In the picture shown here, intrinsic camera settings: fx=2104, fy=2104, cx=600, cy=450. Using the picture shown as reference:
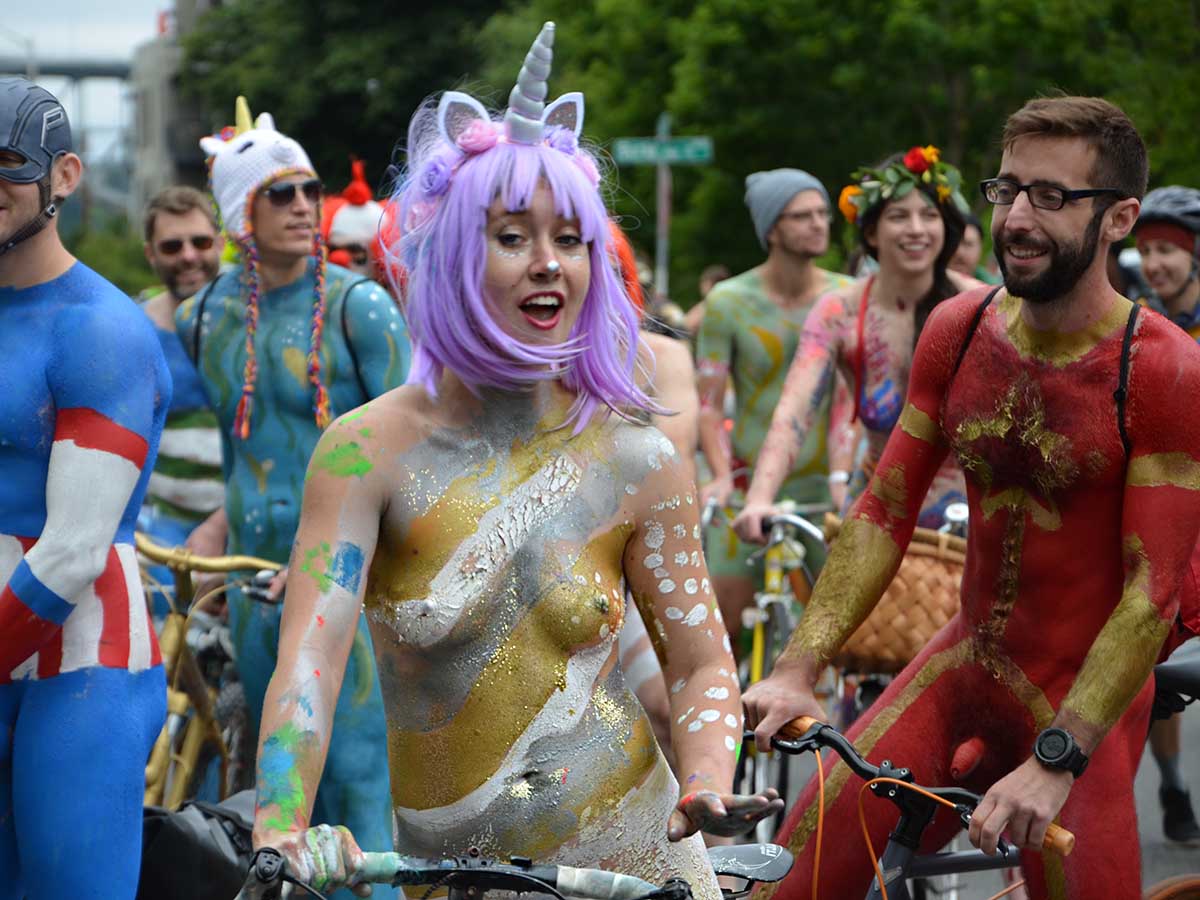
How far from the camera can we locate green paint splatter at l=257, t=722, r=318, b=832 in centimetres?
312

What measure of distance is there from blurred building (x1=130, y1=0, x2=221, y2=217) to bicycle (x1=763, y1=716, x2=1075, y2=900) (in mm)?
75409

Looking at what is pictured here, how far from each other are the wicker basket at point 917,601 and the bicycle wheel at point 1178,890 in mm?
1104

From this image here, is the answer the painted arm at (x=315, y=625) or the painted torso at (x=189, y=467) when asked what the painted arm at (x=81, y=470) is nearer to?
the painted arm at (x=315, y=625)

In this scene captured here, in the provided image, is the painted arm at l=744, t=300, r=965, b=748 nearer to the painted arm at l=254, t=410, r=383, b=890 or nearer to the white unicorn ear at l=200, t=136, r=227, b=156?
the painted arm at l=254, t=410, r=383, b=890

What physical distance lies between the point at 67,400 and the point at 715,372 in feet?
16.7

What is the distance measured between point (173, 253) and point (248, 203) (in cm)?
191

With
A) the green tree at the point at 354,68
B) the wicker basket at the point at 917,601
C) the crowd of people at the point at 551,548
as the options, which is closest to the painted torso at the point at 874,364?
the wicker basket at the point at 917,601

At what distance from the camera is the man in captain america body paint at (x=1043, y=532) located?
13.1 feet

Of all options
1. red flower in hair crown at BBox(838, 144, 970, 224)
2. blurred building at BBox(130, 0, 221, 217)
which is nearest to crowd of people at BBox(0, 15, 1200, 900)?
red flower in hair crown at BBox(838, 144, 970, 224)

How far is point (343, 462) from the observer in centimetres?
344

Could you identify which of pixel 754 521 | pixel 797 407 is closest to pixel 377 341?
pixel 754 521

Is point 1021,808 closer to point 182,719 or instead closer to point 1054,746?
point 1054,746

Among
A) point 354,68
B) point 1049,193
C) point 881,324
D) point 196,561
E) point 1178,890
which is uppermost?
point 1049,193

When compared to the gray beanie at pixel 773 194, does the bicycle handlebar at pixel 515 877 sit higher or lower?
lower
